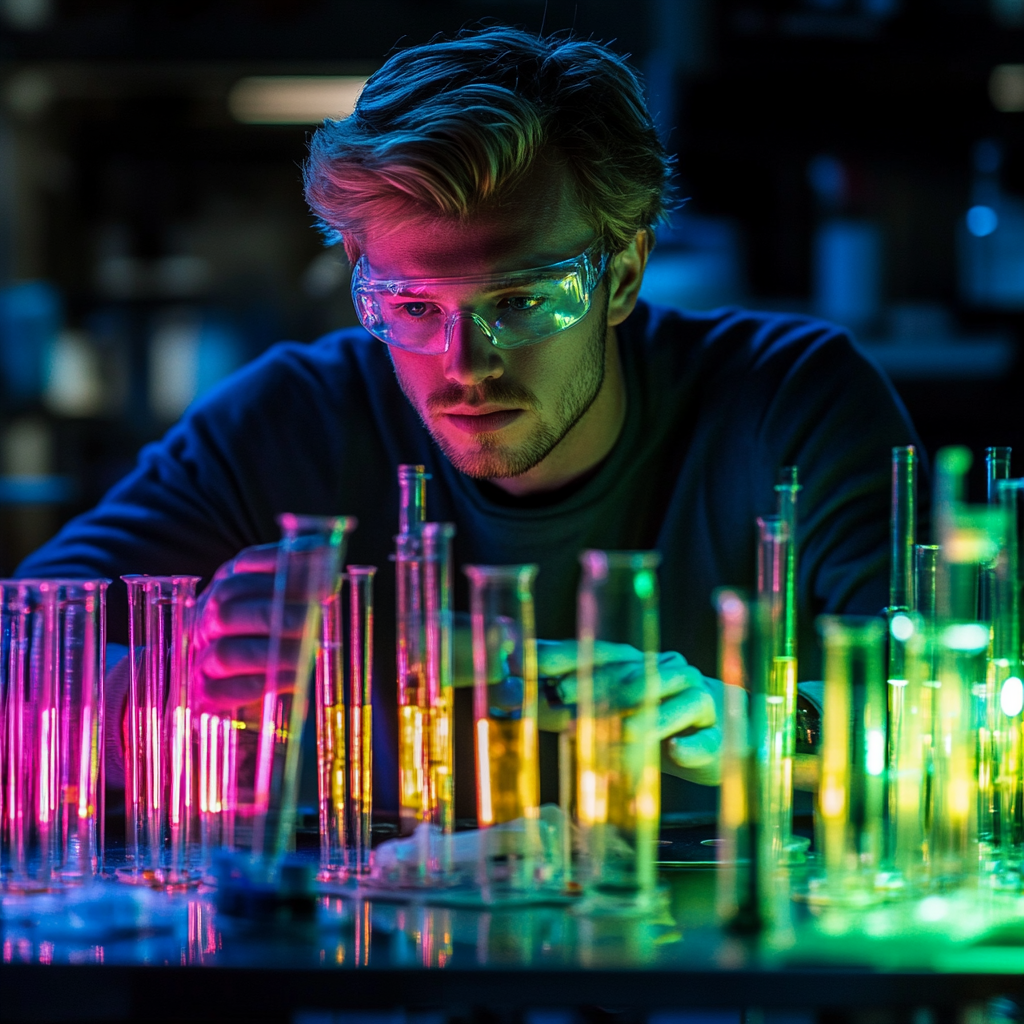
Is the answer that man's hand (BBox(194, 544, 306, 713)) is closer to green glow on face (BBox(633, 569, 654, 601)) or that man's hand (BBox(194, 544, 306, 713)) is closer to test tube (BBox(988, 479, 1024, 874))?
green glow on face (BBox(633, 569, 654, 601))

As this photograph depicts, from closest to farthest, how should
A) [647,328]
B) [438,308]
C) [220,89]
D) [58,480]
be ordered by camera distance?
1. [438,308]
2. [647,328]
3. [220,89]
4. [58,480]

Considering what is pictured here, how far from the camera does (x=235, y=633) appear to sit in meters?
1.10

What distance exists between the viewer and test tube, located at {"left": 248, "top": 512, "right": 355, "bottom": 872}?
36.9 inches

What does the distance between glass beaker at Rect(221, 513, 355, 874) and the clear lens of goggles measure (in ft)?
1.69

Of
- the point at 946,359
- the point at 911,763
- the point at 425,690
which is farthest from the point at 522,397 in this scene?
the point at 946,359

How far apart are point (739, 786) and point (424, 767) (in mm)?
263

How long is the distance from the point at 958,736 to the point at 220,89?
230cm

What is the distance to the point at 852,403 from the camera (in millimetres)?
1877

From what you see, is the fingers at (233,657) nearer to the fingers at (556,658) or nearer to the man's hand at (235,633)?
the man's hand at (235,633)

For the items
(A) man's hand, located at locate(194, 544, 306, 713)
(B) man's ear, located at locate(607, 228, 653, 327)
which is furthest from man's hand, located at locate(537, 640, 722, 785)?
(B) man's ear, located at locate(607, 228, 653, 327)

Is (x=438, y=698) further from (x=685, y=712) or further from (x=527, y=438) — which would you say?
(x=527, y=438)

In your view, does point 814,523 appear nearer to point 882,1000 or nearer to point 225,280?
point 882,1000

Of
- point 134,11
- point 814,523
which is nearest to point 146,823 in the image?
point 814,523

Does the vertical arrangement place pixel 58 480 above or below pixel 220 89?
below
